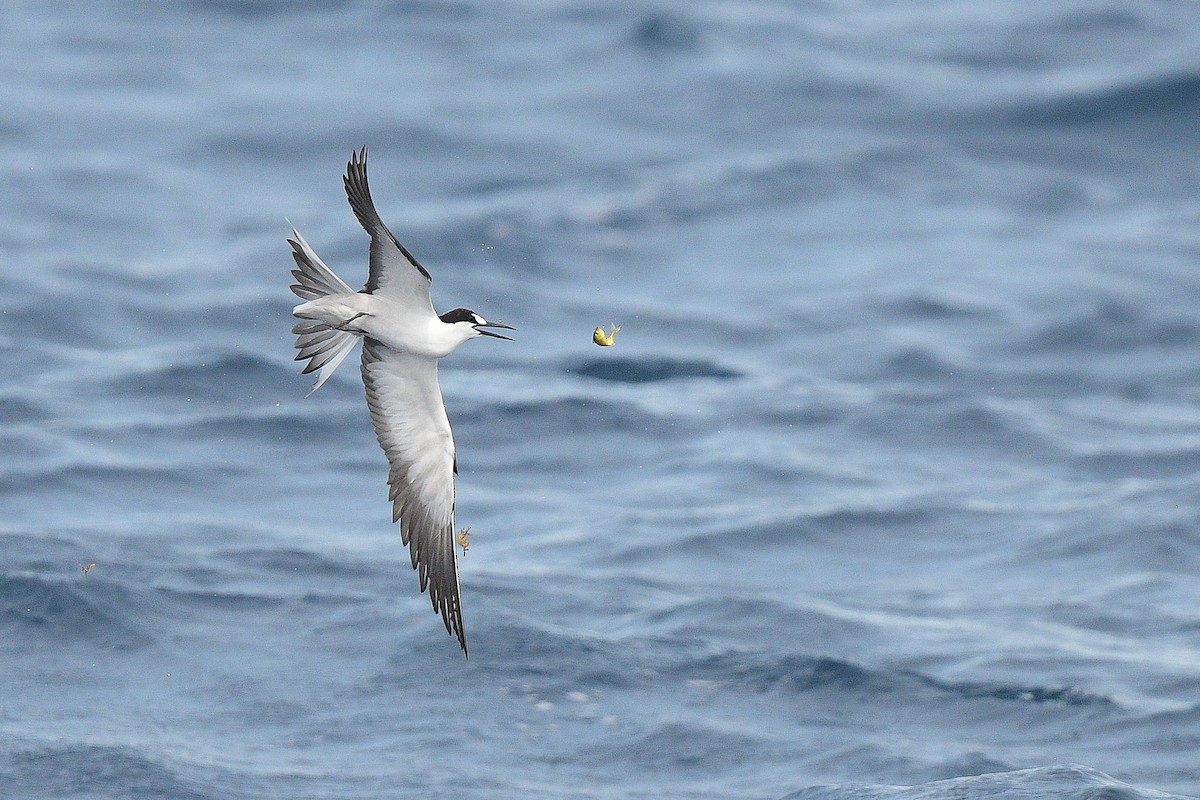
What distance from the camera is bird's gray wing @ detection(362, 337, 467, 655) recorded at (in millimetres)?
10547

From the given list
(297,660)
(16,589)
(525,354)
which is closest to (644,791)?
(297,660)

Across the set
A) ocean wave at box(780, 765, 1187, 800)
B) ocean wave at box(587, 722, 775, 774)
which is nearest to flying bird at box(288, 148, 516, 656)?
ocean wave at box(780, 765, 1187, 800)

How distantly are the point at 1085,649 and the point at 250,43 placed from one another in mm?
28268

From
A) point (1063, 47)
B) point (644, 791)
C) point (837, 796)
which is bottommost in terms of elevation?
point (644, 791)

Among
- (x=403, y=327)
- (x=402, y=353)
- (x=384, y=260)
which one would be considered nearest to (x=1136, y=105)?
(x=402, y=353)

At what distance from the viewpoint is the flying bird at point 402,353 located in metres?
9.36

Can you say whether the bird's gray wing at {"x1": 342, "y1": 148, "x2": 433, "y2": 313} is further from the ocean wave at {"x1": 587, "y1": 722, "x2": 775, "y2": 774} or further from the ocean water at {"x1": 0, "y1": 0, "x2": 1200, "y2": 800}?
the ocean wave at {"x1": 587, "y1": 722, "x2": 775, "y2": 774}

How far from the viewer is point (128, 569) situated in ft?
68.5

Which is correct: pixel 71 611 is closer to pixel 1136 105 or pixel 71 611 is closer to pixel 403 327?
pixel 403 327

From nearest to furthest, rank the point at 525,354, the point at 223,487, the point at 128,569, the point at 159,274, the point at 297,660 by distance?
1. the point at 297,660
2. the point at 128,569
3. the point at 223,487
4. the point at 525,354
5. the point at 159,274

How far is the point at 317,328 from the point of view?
400 inches

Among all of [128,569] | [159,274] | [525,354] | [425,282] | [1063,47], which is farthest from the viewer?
[1063,47]

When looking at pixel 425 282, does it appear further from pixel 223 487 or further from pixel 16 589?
pixel 223 487

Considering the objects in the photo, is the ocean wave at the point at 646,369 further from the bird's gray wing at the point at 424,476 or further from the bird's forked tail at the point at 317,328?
the bird's forked tail at the point at 317,328
